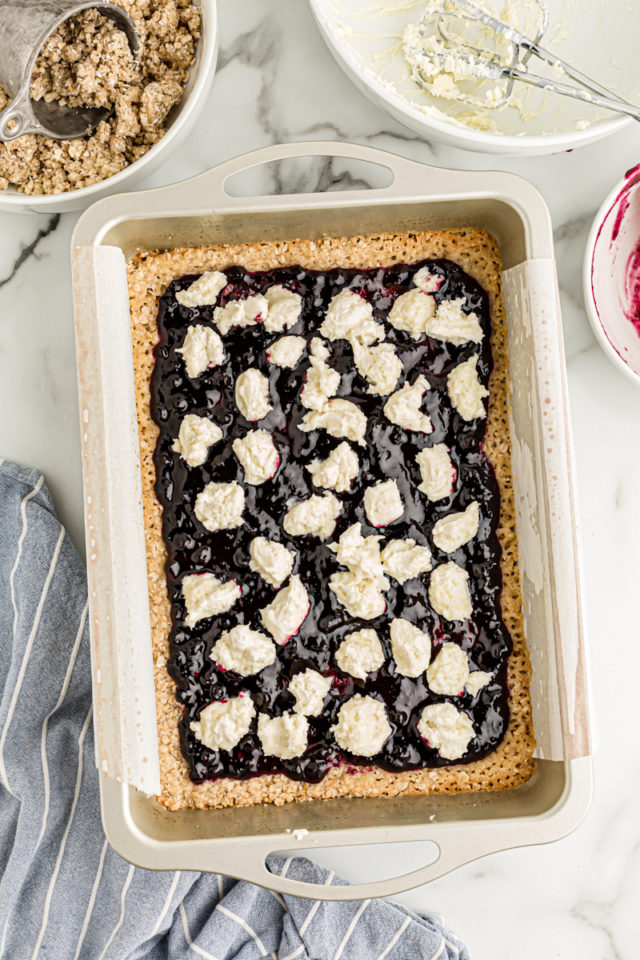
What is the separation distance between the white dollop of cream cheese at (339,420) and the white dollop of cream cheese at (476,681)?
453 millimetres

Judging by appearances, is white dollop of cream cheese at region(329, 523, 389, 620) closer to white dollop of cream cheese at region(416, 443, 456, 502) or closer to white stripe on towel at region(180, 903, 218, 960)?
white dollop of cream cheese at region(416, 443, 456, 502)

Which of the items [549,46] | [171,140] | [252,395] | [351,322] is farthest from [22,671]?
[549,46]

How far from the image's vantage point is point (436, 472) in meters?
1.42

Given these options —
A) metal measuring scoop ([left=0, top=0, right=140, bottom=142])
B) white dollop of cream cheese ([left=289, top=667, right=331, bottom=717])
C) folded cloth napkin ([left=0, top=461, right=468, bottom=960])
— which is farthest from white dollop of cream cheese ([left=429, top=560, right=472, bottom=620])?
metal measuring scoop ([left=0, top=0, right=140, bottom=142])

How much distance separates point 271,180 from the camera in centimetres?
156

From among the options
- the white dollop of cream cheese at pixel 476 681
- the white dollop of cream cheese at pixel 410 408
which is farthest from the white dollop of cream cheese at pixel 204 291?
the white dollop of cream cheese at pixel 476 681

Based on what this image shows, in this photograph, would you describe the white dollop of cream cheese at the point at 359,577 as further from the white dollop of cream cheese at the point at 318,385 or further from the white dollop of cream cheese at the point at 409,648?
the white dollop of cream cheese at the point at 318,385

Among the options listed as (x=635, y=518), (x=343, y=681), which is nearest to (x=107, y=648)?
(x=343, y=681)

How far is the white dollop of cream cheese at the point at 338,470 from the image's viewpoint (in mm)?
1429

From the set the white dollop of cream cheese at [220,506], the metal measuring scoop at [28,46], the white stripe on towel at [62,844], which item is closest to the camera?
the metal measuring scoop at [28,46]

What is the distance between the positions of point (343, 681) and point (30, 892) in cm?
72

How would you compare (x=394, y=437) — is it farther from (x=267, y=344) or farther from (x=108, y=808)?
(x=108, y=808)

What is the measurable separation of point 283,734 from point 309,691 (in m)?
0.09

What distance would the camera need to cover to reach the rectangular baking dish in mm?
1324
